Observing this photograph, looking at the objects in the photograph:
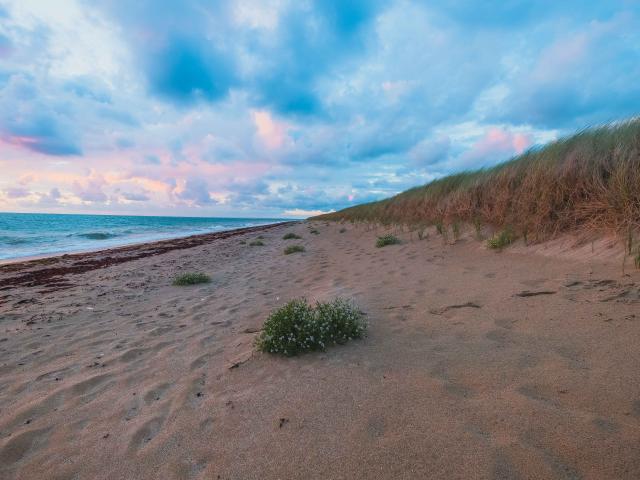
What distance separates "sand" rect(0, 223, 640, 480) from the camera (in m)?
1.80

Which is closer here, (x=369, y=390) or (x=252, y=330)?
(x=369, y=390)

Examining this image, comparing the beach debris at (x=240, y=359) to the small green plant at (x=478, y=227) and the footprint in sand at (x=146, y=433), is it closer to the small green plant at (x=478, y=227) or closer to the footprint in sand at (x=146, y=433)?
the footprint in sand at (x=146, y=433)

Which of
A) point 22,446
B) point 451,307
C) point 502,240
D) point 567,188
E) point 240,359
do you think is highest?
point 567,188

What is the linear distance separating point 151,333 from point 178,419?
2.43 meters

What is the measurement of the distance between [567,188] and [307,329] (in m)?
5.63

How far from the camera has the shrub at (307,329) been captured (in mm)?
3348

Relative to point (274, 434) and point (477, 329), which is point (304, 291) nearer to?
point (477, 329)

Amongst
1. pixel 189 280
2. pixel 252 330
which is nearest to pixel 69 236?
pixel 189 280

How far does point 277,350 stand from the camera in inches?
132

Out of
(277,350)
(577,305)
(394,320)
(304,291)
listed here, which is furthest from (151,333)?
(577,305)

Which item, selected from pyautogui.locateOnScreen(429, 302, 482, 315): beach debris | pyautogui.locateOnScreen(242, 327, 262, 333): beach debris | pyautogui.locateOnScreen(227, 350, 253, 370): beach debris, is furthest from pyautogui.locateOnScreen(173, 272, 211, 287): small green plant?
pyautogui.locateOnScreen(429, 302, 482, 315): beach debris

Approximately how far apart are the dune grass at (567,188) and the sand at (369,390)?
954mm

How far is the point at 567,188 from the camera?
5.92m

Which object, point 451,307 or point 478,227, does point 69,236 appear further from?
point 451,307
